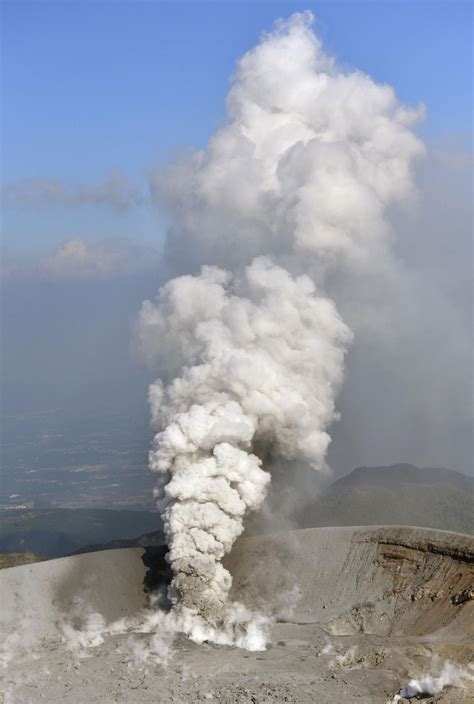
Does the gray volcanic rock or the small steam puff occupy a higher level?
the gray volcanic rock

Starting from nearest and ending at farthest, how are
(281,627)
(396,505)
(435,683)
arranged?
(435,683)
(281,627)
(396,505)

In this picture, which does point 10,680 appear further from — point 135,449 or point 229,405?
point 135,449

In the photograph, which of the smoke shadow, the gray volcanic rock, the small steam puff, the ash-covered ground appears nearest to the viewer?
the small steam puff

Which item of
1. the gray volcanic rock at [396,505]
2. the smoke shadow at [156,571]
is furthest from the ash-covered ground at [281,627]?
the gray volcanic rock at [396,505]

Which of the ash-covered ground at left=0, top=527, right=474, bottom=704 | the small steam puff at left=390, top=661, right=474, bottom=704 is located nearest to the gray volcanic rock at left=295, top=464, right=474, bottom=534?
the ash-covered ground at left=0, top=527, right=474, bottom=704

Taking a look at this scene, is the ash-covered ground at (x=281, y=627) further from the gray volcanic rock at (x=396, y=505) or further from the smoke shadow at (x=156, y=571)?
the gray volcanic rock at (x=396, y=505)

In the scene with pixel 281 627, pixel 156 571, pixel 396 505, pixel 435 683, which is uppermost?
pixel 396 505

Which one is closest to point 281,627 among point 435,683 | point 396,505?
point 435,683

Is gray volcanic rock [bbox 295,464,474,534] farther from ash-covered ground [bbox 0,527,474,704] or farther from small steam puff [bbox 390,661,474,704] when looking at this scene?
small steam puff [bbox 390,661,474,704]

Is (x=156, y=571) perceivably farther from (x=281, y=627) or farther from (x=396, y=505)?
(x=396, y=505)
